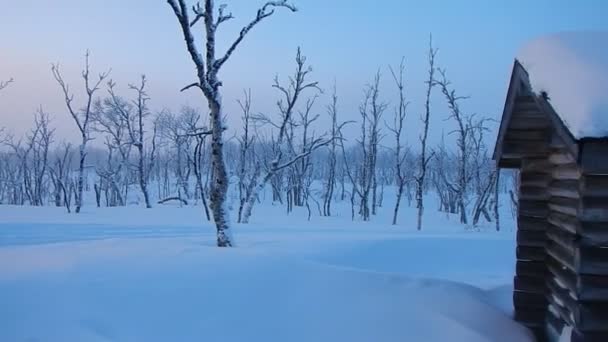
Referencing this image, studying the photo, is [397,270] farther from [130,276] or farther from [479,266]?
[130,276]

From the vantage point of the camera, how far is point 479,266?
10289 mm

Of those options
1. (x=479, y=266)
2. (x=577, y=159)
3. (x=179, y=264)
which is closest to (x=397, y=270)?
(x=479, y=266)

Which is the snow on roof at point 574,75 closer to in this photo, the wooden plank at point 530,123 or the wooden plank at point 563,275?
the wooden plank at point 530,123

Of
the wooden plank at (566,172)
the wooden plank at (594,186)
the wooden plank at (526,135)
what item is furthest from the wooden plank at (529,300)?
the wooden plank at (594,186)

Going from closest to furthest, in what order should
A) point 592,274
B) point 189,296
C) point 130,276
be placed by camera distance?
1. point 592,274
2. point 189,296
3. point 130,276

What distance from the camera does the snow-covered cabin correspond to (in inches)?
147

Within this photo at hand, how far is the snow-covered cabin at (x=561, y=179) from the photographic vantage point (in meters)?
3.73

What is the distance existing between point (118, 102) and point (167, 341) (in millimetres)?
34291

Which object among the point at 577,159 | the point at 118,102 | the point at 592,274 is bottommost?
the point at 592,274

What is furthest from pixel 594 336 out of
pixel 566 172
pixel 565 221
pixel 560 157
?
pixel 560 157

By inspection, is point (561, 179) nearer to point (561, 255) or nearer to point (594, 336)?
point (561, 255)

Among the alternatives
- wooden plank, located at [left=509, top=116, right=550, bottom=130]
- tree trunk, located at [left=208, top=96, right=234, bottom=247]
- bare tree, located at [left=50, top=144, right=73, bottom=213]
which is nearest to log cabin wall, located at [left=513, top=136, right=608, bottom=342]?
wooden plank, located at [left=509, top=116, right=550, bottom=130]

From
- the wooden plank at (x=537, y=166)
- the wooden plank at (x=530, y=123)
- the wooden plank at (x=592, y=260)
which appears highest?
the wooden plank at (x=530, y=123)

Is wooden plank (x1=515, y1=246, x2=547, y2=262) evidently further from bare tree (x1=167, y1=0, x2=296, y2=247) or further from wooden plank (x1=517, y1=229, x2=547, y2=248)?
bare tree (x1=167, y1=0, x2=296, y2=247)
